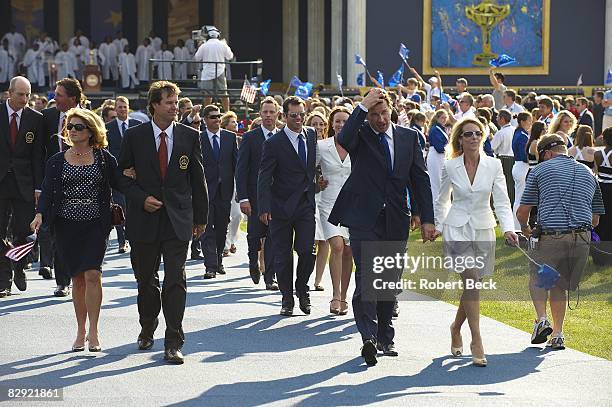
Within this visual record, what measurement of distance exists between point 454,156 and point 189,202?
6.15 ft

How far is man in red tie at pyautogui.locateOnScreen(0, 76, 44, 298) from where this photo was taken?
12.9 m

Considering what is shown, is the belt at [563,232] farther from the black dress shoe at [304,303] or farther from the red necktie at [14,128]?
the red necktie at [14,128]

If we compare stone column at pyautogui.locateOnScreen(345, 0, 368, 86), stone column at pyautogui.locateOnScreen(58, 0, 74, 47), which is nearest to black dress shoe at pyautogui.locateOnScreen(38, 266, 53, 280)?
stone column at pyautogui.locateOnScreen(345, 0, 368, 86)

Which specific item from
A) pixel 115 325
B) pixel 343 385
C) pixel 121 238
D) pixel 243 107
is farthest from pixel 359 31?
pixel 343 385

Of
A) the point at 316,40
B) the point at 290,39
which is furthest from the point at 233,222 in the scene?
→ the point at 290,39

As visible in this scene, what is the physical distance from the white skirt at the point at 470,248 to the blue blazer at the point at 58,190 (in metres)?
2.36

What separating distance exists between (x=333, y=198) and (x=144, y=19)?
108ft

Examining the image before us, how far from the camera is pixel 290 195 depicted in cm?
1224

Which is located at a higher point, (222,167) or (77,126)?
(77,126)

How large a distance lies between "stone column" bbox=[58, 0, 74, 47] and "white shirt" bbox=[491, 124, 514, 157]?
87.0ft

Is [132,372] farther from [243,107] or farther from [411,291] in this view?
[243,107]

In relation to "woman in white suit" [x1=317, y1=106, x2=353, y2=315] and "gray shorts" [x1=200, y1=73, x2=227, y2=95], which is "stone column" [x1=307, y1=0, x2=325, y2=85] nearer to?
"gray shorts" [x1=200, y1=73, x2=227, y2=95]

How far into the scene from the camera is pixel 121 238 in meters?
18.1

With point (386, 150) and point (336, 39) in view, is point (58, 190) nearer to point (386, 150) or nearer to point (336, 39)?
point (386, 150)
